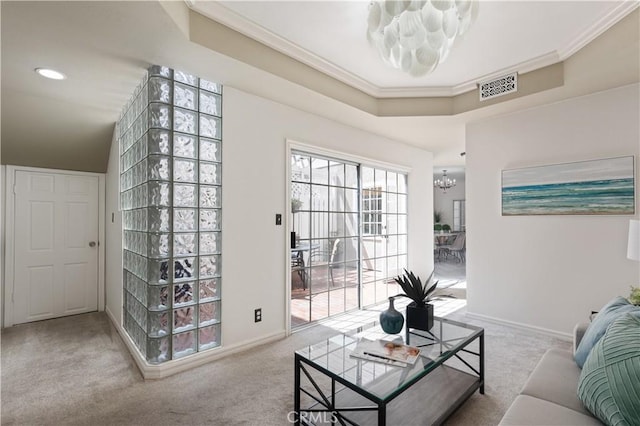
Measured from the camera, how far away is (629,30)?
82.6 inches

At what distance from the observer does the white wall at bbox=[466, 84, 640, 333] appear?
2.82m

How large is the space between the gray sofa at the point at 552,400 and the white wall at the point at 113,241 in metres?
3.49

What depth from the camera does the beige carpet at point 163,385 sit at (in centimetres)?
186

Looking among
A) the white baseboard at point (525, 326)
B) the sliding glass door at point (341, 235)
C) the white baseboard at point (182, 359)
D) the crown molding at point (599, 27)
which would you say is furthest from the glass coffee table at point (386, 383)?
the crown molding at point (599, 27)

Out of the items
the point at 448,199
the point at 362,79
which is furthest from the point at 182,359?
the point at 448,199

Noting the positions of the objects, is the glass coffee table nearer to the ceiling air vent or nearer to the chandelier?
the chandelier

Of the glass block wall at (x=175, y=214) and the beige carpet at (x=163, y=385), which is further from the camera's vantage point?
the glass block wall at (x=175, y=214)

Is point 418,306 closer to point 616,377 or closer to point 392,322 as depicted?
point 392,322

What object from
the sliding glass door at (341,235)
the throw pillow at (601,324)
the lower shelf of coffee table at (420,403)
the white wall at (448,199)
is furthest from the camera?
the white wall at (448,199)

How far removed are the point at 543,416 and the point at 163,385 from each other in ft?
7.44

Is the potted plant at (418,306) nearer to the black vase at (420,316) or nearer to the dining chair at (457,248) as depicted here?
the black vase at (420,316)

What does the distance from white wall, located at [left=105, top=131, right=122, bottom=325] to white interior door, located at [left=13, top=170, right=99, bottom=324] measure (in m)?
0.23

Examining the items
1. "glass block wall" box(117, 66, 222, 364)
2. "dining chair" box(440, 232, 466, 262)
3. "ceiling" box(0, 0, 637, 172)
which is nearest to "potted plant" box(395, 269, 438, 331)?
"glass block wall" box(117, 66, 222, 364)

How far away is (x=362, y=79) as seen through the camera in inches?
125
